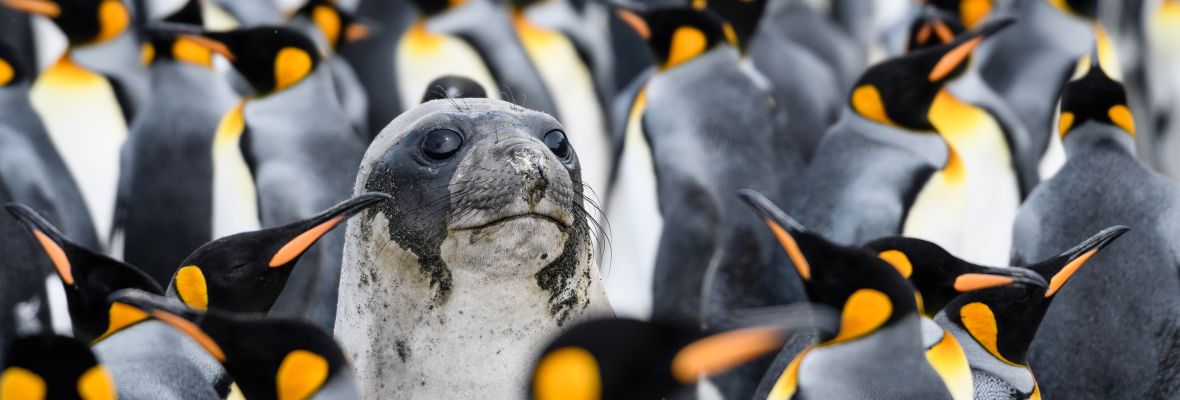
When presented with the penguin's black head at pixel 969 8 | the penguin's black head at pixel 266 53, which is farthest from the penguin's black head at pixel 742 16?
the penguin's black head at pixel 266 53

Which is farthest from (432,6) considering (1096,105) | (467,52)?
(1096,105)

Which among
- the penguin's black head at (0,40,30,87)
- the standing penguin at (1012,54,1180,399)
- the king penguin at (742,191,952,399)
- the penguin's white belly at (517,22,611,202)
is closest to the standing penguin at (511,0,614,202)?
the penguin's white belly at (517,22,611,202)

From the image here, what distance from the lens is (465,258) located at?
3094mm

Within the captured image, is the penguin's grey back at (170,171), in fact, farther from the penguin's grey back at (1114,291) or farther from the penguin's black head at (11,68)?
the penguin's grey back at (1114,291)

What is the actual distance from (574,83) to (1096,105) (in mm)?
3097

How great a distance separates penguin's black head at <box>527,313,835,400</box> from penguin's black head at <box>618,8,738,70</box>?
150 inches

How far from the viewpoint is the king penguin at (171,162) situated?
568cm

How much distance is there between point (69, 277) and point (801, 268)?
58.2 inches

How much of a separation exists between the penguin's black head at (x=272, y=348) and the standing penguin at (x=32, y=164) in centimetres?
305

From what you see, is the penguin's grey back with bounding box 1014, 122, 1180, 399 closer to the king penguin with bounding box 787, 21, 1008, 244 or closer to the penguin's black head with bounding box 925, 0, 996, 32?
the king penguin with bounding box 787, 21, 1008, 244

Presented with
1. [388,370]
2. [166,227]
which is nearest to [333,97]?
[166,227]

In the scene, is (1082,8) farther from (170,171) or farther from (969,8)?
(170,171)

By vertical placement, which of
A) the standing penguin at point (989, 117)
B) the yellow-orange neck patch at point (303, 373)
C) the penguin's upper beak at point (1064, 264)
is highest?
the yellow-orange neck patch at point (303, 373)

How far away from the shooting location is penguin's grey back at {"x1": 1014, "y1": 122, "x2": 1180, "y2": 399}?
3.91 metres
